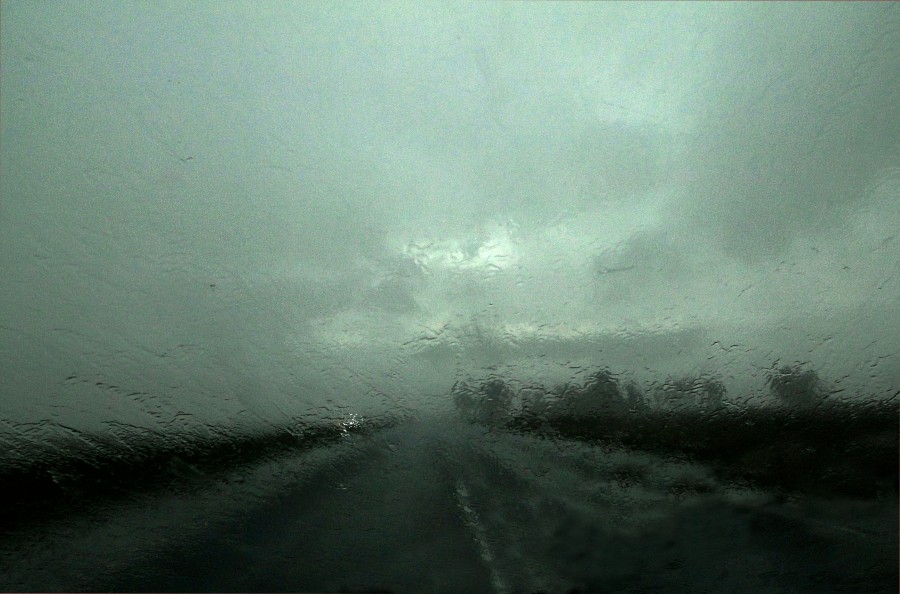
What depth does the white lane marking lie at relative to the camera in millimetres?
8797

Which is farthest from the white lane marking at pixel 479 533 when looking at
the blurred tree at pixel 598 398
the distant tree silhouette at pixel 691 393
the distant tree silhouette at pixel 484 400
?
the distant tree silhouette at pixel 691 393

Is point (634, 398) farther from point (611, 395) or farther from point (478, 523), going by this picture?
point (478, 523)

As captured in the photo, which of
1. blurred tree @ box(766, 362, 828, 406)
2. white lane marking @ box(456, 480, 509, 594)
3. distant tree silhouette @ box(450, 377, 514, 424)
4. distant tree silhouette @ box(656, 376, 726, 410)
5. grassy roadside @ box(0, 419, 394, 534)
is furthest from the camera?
white lane marking @ box(456, 480, 509, 594)

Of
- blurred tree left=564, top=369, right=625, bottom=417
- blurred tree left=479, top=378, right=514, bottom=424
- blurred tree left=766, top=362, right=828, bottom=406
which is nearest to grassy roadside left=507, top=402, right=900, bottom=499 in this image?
blurred tree left=564, top=369, right=625, bottom=417

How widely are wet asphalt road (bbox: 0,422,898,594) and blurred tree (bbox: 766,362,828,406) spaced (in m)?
1.89

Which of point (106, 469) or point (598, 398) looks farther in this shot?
point (598, 398)

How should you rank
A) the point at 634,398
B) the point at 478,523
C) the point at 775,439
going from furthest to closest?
1. the point at 478,523
2. the point at 775,439
3. the point at 634,398

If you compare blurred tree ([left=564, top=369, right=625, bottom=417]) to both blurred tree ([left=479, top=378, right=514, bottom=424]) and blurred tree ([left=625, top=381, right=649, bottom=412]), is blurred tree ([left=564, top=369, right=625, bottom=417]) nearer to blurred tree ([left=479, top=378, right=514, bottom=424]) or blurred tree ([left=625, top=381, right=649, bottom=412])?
blurred tree ([left=625, top=381, right=649, bottom=412])

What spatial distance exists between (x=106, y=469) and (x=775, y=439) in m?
11.5

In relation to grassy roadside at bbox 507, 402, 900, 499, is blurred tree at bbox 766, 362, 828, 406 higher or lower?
higher

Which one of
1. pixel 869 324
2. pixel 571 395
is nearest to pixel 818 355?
pixel 869 324

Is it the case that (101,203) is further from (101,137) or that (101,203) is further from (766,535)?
(766,535)

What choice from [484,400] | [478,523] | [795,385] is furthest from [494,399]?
[795,385]

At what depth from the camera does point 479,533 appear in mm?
9055
